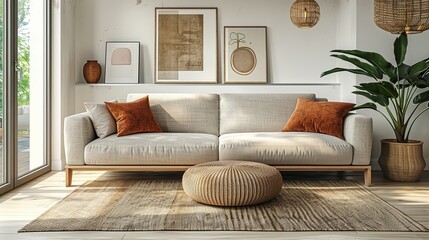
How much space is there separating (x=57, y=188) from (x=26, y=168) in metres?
0.50

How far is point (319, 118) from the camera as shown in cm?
421

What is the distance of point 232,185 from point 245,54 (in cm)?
240

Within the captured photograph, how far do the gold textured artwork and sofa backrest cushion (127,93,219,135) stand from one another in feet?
2.05

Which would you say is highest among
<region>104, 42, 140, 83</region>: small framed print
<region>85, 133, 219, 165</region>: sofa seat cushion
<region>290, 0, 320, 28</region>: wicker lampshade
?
<region>290, 0, 320, 28</region>: wicker lampshade

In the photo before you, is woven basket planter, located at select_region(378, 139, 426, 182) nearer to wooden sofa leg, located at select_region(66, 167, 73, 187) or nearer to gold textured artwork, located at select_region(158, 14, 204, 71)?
gold textured artwork, located at select_region(158, 14, 204, 71)

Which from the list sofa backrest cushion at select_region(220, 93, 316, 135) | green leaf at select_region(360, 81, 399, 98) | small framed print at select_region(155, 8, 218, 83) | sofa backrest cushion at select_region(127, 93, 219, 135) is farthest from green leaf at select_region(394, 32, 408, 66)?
small framed print at select_region(155, 8, 218, 83)

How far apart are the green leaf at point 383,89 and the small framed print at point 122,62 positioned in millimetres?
2435

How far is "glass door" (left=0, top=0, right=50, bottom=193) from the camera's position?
3662mm

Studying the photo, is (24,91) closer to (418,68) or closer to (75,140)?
(75,140)

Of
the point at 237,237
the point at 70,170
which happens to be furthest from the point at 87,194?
the point at 237,237

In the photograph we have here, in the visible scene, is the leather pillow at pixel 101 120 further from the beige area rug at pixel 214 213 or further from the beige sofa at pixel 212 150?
the beige area rug at pixel 214 213

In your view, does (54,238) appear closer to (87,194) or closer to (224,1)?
(87,194)

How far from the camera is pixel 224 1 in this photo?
5195mm

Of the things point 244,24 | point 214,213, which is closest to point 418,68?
point 244,24
